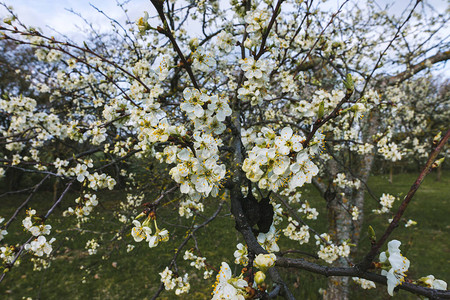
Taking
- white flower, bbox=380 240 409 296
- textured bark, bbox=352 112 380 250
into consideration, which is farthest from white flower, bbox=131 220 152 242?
textured bark, bbox=352 112 380 250

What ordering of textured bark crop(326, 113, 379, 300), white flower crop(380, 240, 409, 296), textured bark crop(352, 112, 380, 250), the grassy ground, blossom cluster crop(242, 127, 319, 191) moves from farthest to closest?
the grassy ground
textured bark crop(352, 112, 380, 250)
textured bark crop(326, 113, 379, 300)
blossom cluster crop(242, 127, 319, 191)
white flower crop(380, 240, 409, 296)

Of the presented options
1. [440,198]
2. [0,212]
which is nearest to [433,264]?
[440,198]

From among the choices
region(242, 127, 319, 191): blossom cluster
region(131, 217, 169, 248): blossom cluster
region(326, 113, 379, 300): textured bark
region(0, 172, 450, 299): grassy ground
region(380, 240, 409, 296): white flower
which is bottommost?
region(0, 172, 450, 299): grassy ground

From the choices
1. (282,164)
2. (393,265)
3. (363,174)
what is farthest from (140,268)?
(393,265)

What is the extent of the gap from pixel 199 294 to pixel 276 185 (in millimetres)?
4243

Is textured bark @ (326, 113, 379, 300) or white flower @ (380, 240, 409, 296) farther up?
white flower @ (380, 240, 409, 296)

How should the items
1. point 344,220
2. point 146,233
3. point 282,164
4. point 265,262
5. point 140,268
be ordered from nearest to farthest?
point 265,262 → point 282,164 → point 146,233 → point 344,220 → point 140,268

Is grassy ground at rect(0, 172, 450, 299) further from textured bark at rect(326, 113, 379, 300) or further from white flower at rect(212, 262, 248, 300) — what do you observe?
white flower at rect(212, 262, 248, 300)

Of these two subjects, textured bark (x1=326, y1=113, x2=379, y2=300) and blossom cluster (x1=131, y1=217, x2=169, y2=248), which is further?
textured bark (x1=326, y1=113, x2=379, y2=300)

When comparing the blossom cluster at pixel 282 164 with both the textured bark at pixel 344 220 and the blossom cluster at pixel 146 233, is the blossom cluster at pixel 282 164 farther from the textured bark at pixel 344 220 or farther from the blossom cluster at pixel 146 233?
the textured bark at pixel 344 220

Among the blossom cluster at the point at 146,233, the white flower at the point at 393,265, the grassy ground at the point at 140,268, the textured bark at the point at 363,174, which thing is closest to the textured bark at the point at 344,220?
the textured bark at the point at 363,174

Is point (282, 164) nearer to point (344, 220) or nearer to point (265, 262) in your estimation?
point (265, 262)

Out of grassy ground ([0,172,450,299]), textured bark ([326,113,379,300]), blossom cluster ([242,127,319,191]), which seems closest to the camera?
blossom cluster ([242,127,319,191])

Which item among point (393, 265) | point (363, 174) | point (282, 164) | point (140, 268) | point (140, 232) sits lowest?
point (140, 268)
